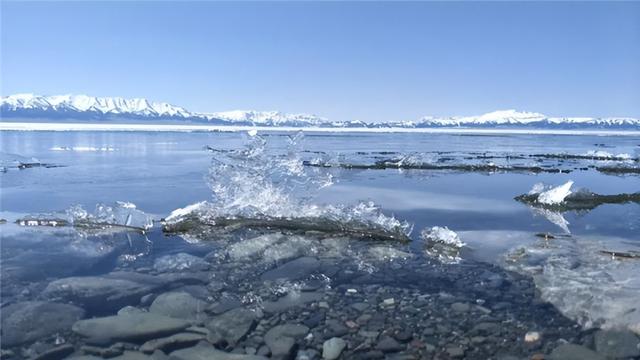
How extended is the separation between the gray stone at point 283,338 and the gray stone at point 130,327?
76cm

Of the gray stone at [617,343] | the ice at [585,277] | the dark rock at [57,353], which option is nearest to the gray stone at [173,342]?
the dark rock at [57,353]

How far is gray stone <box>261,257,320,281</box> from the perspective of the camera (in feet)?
19.9

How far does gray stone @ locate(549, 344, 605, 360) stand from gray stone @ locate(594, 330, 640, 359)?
0.11m

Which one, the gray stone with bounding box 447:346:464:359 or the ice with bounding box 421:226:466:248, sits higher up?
the ice with bounding box 421:226:466:248

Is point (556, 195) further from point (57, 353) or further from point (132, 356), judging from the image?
point (57, 353)

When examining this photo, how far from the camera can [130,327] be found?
4406 millimetres

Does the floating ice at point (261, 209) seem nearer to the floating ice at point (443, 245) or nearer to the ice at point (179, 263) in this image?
the floating ice at point (443, 245)

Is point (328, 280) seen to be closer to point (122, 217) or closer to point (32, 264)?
point (32, 264)

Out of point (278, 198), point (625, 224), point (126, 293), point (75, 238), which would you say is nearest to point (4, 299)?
point (126, 293)

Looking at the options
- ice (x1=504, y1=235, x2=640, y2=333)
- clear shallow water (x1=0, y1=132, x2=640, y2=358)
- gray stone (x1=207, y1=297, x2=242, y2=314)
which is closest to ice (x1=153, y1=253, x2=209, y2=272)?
clear shallow water (x1=0, y1=132, x2=640, y2=358)

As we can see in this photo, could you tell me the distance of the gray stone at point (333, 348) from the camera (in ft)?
13.5

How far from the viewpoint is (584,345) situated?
430 centimetres

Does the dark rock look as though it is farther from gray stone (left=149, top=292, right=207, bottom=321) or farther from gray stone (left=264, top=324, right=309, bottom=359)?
gray stone (left=264, top=324, right=309, bottom=359)

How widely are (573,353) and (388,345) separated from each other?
144 centimetres
